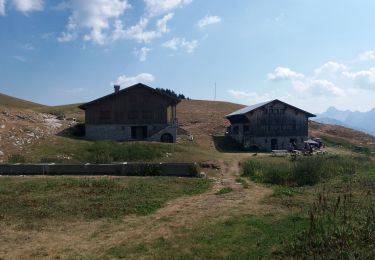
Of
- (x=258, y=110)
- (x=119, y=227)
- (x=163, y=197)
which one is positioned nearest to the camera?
(x=119, y=227)

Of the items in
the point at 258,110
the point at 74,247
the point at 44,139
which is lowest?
the point at 74,247

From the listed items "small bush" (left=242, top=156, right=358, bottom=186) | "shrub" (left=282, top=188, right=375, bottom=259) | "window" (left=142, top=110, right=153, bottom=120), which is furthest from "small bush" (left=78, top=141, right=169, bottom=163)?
"shrub" (left=282, top=188, right=375, bottom=259)

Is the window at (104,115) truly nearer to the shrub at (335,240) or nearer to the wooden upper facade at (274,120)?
the wooden upper facade at (274,120)

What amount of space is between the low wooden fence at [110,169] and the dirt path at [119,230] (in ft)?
22.2

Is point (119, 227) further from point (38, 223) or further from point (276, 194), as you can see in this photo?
point (276, 194)

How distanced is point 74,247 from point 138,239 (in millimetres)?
1789

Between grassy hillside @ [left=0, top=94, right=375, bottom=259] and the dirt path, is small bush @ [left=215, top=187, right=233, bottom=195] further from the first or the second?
the dirt path

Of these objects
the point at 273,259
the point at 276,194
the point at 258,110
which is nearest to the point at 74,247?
the point at 273,259

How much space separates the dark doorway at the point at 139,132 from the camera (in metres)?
53.0

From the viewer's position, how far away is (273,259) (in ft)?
34.6


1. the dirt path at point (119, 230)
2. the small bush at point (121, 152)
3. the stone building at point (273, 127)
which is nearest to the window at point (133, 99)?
the small bush at point (121, 152)

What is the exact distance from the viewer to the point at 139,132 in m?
53.2

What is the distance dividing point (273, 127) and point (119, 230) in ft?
150

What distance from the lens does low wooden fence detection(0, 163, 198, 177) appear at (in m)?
25.5
